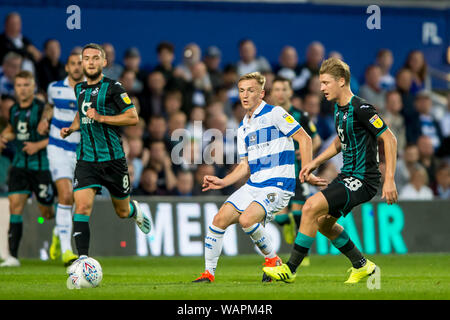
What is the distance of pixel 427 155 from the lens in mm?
16609

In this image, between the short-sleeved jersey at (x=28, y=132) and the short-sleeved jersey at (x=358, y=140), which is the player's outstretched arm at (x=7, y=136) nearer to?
the short-sleeved jersey at (x=28, y=132)

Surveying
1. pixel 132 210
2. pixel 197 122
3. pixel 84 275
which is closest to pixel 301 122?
pixel 132 210

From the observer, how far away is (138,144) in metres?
14.8

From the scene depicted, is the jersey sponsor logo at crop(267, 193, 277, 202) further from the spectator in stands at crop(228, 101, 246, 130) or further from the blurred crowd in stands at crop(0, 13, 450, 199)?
the spectator in stands at crop(228, 101, 246, 130)

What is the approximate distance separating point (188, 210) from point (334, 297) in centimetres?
692

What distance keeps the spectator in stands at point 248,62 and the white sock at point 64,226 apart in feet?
20.2

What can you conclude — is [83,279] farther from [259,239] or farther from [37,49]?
[37,49]

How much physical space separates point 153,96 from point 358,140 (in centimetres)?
793

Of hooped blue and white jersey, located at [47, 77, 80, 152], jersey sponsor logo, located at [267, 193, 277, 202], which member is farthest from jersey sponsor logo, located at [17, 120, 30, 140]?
jersey sponsor logo, located at [267, 193, 277, 202]

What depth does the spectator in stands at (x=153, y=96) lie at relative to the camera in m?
15.6

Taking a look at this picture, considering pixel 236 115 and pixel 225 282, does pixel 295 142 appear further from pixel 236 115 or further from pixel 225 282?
pixel 236 115

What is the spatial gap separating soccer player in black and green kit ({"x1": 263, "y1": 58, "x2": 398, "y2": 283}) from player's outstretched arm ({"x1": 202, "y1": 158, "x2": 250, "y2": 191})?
3.01 ft

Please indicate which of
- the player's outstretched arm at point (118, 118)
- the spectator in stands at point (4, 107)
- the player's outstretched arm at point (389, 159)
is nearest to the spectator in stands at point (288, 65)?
the spectator in stands at point (4, 107)
